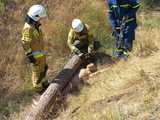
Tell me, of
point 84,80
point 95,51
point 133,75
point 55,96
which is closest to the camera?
point 133,75

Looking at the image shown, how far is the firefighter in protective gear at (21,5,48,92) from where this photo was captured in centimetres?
797

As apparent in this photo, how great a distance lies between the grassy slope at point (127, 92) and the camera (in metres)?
5.18

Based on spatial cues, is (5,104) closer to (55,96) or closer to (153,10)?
(55,96)

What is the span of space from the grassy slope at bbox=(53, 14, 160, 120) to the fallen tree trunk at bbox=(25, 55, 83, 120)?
0.97 feet

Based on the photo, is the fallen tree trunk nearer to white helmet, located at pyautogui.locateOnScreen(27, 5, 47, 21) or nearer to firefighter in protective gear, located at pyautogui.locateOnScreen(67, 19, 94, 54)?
firefighter in protective gear, located at pyautogui.locateOnScreen(67, 19, 94, 54)

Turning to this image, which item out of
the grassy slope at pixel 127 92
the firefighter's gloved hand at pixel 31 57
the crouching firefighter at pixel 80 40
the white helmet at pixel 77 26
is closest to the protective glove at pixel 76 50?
the crouching firefighter at pixel 80 40

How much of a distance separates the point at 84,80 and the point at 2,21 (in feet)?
14.5

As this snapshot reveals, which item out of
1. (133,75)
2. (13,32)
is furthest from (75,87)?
(13,32)

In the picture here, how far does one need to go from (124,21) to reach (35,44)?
1.80 meters

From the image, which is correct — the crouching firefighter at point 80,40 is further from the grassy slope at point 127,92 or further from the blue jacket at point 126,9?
the grassy slope at point 127,92

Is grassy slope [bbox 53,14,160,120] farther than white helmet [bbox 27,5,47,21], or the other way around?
white helmet [bbox 27,5,47,21]

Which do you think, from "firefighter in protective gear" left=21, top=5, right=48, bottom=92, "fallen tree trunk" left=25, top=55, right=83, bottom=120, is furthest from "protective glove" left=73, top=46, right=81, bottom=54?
"firefighter in protective gear" left=21, top=5, right=48, bottom=92

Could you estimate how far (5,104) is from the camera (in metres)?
8.84

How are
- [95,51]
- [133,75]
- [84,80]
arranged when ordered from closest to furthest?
[133,75] < [84,80] < [95,51]
